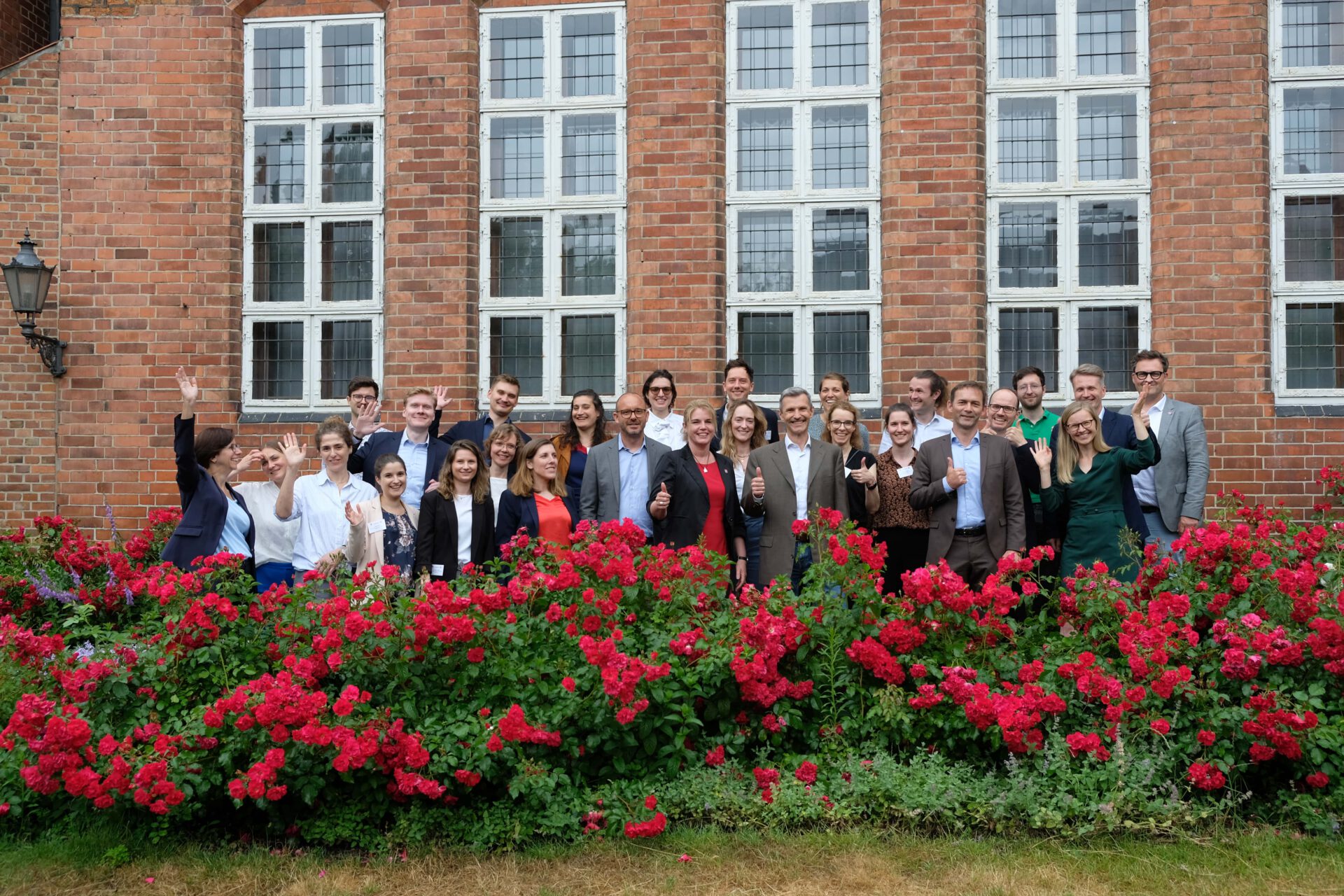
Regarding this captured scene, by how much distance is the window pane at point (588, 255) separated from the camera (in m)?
9.25

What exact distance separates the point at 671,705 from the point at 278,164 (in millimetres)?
7096

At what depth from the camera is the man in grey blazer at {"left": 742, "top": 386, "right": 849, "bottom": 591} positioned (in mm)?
6148

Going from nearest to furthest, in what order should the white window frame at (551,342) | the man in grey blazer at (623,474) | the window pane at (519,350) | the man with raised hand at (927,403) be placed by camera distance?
the man in grey blazer at (623,474)
the man with raised hand at (927,403)
the white window frame at (551,342)
the window pane at (519,350)

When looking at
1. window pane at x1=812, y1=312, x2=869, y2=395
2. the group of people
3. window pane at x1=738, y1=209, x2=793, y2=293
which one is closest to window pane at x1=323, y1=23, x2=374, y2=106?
window pane at x1=738, y1=209, x2=793, y2=293

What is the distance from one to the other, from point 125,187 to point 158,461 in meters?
2.38

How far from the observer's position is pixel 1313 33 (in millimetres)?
8547

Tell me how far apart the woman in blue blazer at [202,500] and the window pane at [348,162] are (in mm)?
4016

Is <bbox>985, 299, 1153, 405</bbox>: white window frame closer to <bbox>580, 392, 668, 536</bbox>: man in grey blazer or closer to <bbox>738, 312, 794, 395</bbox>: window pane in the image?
<bbox>738, 312, 794, 395</bbox>: window pane

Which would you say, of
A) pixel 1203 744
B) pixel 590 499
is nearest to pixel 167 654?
pixel 590 499

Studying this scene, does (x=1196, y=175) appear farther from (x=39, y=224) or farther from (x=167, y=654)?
(x=39, y=224)

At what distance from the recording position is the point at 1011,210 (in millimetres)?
8820

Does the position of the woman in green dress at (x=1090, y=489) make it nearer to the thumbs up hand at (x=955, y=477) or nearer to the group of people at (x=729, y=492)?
the group of people at (x=729, y=492)

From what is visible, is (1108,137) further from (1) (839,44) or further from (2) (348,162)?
(2) (348,162)

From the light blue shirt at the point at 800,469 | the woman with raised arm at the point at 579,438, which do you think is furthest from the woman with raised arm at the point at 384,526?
the light blue shirt at the point at 800,469
